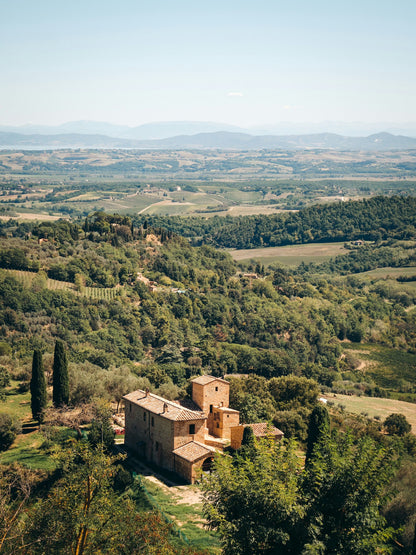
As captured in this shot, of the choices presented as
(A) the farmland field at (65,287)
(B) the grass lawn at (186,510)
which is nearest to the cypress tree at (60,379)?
(B) the grass lawn at (186,510)

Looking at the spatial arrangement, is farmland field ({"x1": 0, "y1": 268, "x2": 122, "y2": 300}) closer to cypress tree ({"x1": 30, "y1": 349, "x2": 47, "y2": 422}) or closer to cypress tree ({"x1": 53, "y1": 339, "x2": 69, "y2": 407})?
cypress tree ({"x1": 53, "y1": 339, "x2": 69, "y2": 407})

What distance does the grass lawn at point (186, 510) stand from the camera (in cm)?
2277

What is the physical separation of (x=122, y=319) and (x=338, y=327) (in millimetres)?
30351

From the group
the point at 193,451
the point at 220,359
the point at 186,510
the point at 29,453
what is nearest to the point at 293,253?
the point at 220,359

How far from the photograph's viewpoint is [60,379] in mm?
34625

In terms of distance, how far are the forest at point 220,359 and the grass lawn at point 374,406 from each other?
2.68 metres

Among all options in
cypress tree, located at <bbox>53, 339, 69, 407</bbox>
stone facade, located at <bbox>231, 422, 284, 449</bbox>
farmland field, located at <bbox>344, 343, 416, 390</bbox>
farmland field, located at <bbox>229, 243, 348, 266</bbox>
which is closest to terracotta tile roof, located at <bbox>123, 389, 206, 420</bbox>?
stone facade, located at <bbox>231, 422, 284, 449</bbox>

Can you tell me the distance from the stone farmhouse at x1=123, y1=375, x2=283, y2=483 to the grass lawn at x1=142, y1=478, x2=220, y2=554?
1.47 metres

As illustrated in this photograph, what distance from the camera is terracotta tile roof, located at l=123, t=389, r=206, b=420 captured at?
29766 millimetres

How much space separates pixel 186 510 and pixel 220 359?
32.8 m

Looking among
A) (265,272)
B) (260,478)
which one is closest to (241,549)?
(260,478)

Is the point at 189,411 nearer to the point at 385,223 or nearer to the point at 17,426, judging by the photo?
the point at 17,426

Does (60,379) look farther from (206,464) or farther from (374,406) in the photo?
(374,406)

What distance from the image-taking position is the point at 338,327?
261 feet
